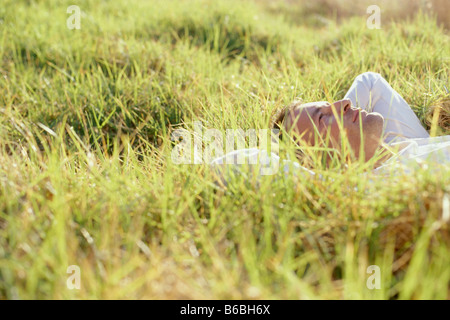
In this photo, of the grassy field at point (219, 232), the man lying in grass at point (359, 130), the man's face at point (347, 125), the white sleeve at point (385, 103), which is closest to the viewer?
the grassy field at point (219, 232)

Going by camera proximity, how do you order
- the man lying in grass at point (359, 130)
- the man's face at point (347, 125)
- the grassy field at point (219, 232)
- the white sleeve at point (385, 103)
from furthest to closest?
the white sleeve at point (385, 103) < the man's face at point (347, 125) < the man lying in grass at point (359, 130) < the grassy field at point (219, 232)

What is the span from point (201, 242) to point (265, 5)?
231 inches

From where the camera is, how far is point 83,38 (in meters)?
3.99

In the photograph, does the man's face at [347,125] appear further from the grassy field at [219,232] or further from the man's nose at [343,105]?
the grassy field at [219,232]

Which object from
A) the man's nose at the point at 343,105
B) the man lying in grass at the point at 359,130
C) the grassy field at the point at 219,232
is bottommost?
the grassy field at the point at 219,232

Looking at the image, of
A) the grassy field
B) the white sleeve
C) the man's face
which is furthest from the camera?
the white sleeve

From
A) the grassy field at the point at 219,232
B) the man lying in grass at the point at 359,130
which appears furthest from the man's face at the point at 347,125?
the grassy field at the point at 219,232

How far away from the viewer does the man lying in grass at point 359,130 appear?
167 cm

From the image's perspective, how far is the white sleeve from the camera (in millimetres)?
2377

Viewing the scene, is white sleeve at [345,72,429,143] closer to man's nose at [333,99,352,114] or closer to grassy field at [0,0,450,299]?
man's nose at [333,99,352,114]

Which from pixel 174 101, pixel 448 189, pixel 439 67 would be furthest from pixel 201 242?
pixel 439 67

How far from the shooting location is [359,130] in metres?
2.00

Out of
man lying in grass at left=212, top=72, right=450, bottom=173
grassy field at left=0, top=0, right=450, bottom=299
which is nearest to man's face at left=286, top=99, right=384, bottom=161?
man lying in grass at left=212, top=72, right=450, bottom=173

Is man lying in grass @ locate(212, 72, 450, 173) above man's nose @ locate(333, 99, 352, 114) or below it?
below
